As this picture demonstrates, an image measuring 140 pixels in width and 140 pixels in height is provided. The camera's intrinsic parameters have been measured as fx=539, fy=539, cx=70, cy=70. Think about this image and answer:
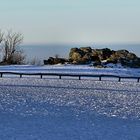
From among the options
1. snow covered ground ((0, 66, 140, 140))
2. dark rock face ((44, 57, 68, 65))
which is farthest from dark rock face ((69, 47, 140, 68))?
snow covered ground ((0, 66, 140, 140))

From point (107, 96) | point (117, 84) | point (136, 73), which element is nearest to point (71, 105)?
point (107, 96)

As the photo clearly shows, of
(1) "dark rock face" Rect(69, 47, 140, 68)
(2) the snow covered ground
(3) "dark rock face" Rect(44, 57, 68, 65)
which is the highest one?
(1) "dark rock face" Rect(69, 47, 140, 68)

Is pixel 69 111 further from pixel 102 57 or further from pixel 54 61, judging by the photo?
pixel 54 61

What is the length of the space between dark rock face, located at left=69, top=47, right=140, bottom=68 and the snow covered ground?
14145 millimetres

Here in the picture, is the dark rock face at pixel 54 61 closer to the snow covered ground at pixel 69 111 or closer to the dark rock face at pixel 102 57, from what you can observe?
A: the dark rock face at pixel 102 57

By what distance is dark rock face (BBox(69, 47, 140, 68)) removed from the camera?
1887 inches

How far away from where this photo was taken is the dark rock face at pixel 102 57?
4794 cm

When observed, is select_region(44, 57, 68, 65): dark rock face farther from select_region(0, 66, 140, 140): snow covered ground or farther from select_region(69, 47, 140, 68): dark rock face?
select_region(0, 66, 140, 140): snow covered ground

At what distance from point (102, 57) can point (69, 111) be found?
3265 centimetres

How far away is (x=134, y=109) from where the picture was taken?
2119 centimetres

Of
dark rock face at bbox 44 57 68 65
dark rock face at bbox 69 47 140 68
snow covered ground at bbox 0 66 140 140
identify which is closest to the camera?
snow covered ground at bbox 0 66 140 140

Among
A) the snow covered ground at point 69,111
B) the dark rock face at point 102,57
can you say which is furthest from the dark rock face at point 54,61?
the snow covered ground at point 69,111

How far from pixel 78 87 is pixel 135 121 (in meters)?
12.9

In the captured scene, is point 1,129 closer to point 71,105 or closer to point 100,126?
point 100,126
